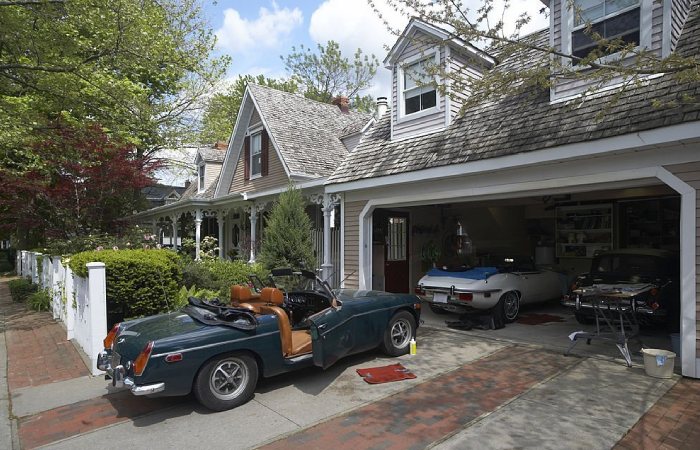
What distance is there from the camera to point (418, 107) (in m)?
9.65

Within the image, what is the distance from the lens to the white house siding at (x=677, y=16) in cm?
621

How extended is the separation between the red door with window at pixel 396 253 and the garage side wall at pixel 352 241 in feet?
3.61

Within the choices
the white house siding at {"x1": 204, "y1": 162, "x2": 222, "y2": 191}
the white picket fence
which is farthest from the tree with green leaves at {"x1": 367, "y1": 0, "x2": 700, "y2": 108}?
the white house siding at {"x1": 204, "y1": 162, "x2": 222, "y2": 191}

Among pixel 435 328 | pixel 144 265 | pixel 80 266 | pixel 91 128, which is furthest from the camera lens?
pixel 91 128

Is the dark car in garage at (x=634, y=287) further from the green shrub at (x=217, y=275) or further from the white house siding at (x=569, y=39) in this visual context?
the green shrub at (x=217, y=275)

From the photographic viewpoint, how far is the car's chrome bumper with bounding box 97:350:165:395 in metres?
3.97

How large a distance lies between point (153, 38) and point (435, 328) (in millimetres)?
10874

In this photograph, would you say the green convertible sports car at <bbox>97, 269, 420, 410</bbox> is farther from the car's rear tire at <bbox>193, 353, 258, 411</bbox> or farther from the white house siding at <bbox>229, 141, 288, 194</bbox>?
the white house siding at <bbox>229, 141, 288, 194</bbox>

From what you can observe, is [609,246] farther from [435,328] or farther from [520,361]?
[520,361]

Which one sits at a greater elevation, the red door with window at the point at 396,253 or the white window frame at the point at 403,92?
the white window frame at the point at 403,92

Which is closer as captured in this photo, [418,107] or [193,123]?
[418,107]

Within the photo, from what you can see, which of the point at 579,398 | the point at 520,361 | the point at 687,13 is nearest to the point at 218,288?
the point at 520,361

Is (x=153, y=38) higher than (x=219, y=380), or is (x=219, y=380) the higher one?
(x=153, y=38)

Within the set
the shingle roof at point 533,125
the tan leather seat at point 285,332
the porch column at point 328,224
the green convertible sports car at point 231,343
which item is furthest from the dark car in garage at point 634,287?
the porch column at point 328,224
